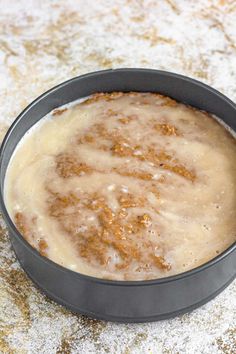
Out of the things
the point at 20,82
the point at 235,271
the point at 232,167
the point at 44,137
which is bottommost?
the point at 20,82

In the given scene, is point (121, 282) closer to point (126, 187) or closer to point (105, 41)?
point (126, 187)

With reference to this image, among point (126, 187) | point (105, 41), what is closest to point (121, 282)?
point (126, 187)

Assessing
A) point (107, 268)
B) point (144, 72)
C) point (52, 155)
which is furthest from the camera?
point (144, 72)

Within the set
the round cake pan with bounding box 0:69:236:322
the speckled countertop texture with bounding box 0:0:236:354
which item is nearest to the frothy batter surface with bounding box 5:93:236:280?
the round cake pan with bounding box 0:69:236:322

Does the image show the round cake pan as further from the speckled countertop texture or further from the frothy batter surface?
the speckled countertop texture

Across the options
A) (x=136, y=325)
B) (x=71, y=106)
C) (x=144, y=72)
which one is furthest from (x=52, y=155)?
(x=136, y=325)

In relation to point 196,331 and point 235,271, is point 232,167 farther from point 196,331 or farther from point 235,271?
point 196,331

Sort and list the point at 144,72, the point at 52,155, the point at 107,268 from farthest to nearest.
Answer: the point at 144,72 → the point at 52,155 → the point at 107,268
